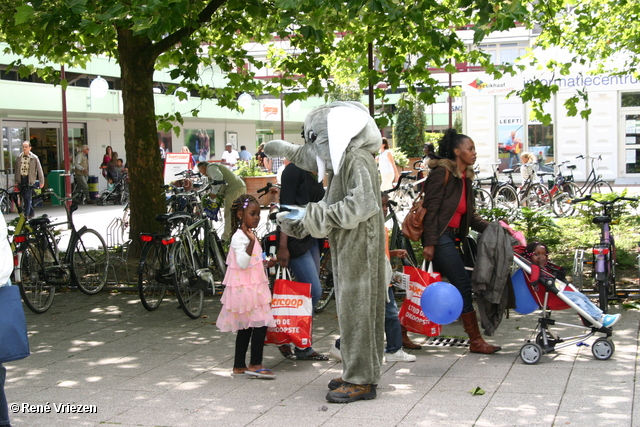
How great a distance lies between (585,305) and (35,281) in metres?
5.96

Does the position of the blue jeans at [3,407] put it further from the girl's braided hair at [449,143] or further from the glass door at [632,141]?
the glass door at [632,141]

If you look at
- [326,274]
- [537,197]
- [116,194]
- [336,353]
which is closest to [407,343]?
[336,353]

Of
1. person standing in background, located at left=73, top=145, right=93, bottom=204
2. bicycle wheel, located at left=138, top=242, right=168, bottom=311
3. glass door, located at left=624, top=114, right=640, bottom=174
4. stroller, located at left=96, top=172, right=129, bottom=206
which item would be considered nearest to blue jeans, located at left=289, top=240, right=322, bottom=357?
bicycle wheel, located at left=138, top=242, right=168, bottom=311

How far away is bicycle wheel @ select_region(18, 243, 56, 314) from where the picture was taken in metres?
8.53

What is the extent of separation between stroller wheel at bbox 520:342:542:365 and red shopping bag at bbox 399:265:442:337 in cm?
73

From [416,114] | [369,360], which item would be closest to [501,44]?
[416,114]

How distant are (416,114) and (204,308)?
28427 mm

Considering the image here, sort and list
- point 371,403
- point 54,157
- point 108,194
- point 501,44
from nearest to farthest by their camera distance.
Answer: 1. point 371,403
2. point 108,194
3. point 54,157
4. point 501,44

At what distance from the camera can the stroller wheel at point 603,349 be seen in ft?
18.8

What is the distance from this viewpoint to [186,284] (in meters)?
8.05

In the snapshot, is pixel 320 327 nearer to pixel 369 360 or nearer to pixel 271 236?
pixel 271 236

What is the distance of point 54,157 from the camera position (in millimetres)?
28984

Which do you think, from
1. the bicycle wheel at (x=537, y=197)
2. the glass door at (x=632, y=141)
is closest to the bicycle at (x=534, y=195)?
the bicycle wheel at (x=537, y=197)

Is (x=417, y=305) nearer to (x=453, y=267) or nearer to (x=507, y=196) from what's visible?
(x=453, y=267)
